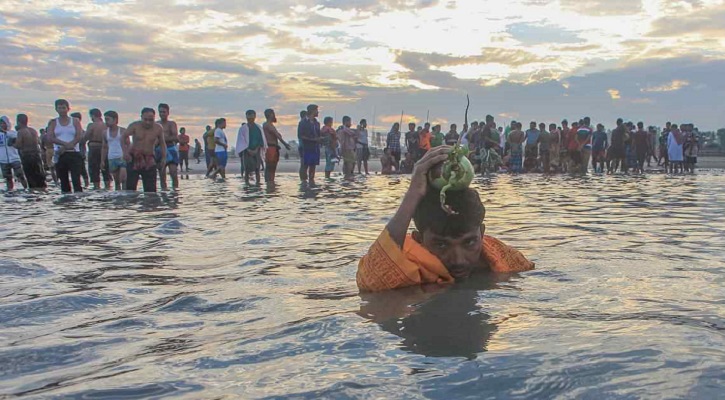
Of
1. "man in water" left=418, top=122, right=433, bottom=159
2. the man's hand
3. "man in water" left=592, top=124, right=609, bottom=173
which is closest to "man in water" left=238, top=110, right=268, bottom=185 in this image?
"man in water" left=418, top=122, right=433, bottom=159

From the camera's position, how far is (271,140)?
1452cm

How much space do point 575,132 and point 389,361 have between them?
19.8 m

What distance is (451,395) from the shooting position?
73.0 inches

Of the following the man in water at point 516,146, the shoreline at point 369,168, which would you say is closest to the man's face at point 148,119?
the shoreline at point 369,168

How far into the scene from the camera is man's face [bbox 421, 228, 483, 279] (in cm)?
330

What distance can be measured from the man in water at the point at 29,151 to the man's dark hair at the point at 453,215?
1225 centimetres

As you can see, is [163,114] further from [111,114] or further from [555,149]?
[555,149]

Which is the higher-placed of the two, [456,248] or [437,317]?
[456,248]

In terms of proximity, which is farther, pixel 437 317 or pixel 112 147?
pixel 112 147

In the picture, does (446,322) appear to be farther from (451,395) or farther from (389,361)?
(451,395)

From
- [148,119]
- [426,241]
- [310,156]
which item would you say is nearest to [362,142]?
[310,156]

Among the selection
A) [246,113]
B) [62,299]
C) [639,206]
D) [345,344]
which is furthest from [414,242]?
[246,113]

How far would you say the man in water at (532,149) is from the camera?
21.5 metres

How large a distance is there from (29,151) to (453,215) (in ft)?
40.7
